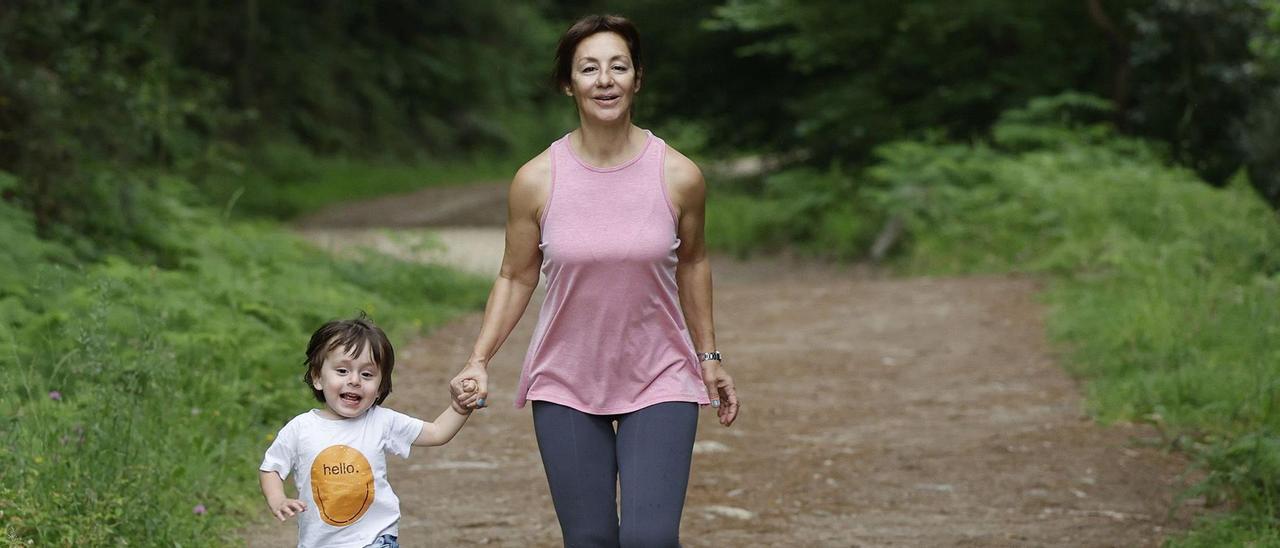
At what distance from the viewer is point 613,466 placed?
13.4 ft

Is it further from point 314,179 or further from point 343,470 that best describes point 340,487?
point 314,179

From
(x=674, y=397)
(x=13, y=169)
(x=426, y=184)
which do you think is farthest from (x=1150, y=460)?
(x=426, y=184)

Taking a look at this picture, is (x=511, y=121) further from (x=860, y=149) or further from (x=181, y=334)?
(x=181, y=334)

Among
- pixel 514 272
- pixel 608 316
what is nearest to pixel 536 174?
pixel 514 272

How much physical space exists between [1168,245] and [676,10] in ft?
39.9

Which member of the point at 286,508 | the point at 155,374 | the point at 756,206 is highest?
the point at 756,206

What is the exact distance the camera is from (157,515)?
5.30 metres

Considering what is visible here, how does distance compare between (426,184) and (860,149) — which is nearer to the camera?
(860,149)

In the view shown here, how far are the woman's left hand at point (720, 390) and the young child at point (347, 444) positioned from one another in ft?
2.10

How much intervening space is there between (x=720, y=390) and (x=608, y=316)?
0.44 m

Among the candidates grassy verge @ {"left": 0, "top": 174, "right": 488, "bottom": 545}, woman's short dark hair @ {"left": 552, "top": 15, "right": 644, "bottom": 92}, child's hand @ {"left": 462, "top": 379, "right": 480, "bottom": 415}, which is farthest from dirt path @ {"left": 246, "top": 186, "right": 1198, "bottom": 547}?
woman's short dark hair @ {"left": 552, "top": 15, "right": 644, "bottom": 92}

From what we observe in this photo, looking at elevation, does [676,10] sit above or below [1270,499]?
above

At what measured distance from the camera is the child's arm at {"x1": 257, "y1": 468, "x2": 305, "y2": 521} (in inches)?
151

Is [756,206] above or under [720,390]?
above
